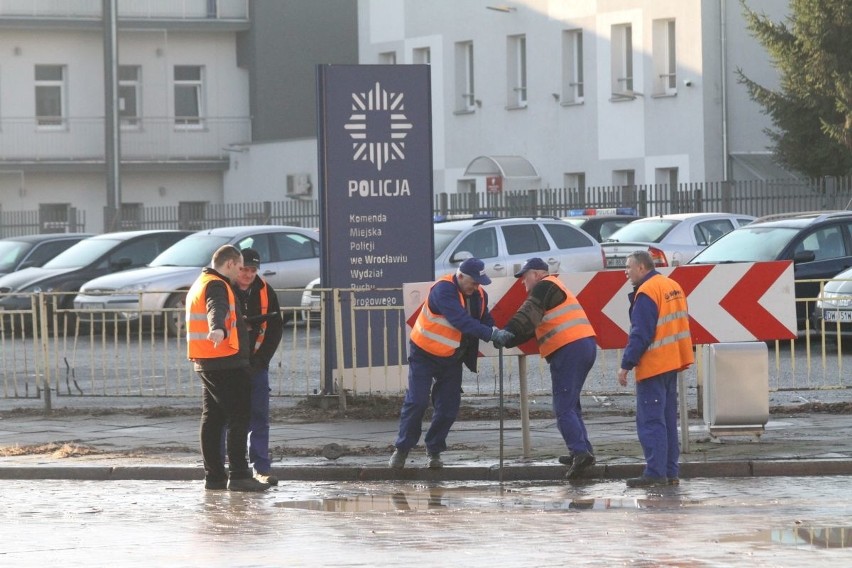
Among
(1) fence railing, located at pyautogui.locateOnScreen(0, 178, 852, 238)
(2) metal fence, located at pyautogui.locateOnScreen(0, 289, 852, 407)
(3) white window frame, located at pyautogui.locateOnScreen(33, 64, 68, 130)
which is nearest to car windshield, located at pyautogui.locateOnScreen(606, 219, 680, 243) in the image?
(1) fence railing, located at pyautogui.locateOnScreen(0, 178, 852, 238)

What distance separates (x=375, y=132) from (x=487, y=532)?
711 cm

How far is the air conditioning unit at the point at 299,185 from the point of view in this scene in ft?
165

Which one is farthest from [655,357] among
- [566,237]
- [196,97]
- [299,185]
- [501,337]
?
[196,97]

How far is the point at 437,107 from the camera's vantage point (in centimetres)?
4825

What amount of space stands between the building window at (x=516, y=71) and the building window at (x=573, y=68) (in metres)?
1.69

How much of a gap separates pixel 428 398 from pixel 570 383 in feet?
3.56

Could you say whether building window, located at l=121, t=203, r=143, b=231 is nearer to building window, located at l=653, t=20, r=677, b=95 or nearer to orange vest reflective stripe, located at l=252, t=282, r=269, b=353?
building window, located at l=653, t=20, r=677, b=95

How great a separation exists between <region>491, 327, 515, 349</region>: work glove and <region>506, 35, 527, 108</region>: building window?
3382 cm

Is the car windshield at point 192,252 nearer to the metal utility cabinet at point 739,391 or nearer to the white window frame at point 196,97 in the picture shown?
the metal utility cabinet at point 739,391

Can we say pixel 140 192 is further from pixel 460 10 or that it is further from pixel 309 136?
pixel 460 10

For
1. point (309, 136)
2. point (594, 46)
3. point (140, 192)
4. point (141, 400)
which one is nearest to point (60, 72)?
point (140, 192)

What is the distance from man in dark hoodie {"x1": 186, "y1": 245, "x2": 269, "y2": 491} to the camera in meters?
12.0

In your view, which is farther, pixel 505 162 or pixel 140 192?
pixel 140 192

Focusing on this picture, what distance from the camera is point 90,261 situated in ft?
90.5
